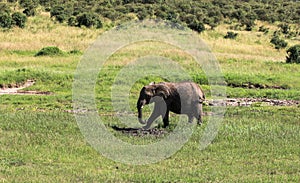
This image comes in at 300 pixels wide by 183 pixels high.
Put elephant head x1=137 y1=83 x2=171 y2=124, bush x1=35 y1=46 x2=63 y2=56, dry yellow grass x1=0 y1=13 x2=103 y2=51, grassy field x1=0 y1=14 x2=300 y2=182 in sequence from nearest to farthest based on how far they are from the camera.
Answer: grassy field x1=0 y1=14 x2=300 y2=182 < elephant head x1=137 y1=83 x2=171 y2=124 < bush x1=35 y1=46 x2=63 y2=56 < dry yellow grass x1=0 y1=13 x2=103 y2=51

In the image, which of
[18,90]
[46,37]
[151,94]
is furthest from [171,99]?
[46,37]

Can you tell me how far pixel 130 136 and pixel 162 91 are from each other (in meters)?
2.00

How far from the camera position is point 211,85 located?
2842 cm

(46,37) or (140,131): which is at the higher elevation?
(140,131)

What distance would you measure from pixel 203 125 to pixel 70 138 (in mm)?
4542

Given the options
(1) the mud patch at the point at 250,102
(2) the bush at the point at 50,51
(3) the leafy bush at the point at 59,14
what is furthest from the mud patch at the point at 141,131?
(3) the leafy bush at the point at 59,14

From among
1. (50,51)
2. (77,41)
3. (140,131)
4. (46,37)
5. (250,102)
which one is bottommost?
(46,37)

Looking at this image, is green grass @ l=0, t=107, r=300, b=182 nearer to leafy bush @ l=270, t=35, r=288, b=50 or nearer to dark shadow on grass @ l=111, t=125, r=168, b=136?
dark shadow on grass @ l=111, t=125, r=168, b=136

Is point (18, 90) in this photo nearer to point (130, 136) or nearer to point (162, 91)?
point (162, 91)

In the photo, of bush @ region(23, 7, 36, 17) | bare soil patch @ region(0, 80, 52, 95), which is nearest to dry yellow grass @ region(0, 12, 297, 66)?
bush @ region(23, 7, 36, 17)

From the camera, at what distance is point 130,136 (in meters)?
15.8

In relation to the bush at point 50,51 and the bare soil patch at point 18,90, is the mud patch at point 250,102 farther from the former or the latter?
the bush at point 50,51

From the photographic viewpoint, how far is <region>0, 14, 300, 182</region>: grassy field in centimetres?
1192

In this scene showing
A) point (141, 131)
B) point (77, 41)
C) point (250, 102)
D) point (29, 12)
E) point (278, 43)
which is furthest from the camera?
point (29, 12)
